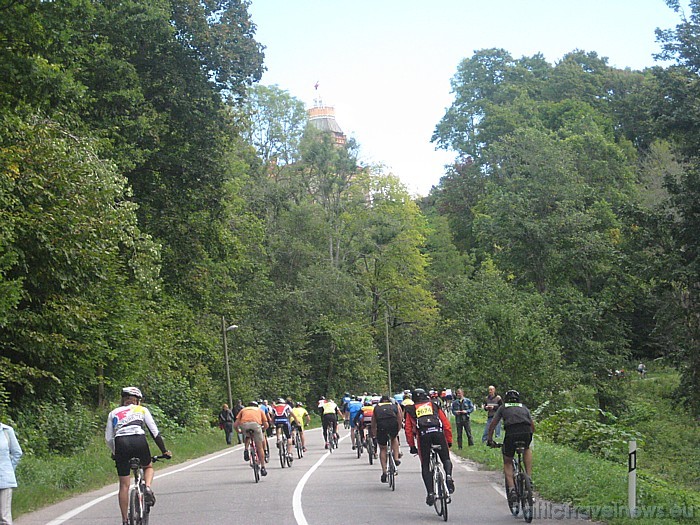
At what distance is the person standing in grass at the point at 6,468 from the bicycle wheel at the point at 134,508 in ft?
4.39

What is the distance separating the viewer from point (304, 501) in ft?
49.7

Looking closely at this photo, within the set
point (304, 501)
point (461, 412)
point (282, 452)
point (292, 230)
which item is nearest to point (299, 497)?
point (304, 501)

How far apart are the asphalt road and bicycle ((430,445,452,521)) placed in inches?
6.8

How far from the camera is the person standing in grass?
1003 centimetres

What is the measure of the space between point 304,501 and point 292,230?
179ft

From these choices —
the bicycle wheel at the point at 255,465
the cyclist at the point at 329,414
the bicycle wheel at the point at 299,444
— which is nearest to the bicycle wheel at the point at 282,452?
the bicycle wheel at the point at 299,444

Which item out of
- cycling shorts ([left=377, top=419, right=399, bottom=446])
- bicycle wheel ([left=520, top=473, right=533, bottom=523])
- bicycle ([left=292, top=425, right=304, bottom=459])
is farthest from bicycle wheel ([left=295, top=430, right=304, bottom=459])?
bicycle wheel ([left=520, top=473, right=533, bottom=523])

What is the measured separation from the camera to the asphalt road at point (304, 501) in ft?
42.4

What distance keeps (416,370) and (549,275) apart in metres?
27.7

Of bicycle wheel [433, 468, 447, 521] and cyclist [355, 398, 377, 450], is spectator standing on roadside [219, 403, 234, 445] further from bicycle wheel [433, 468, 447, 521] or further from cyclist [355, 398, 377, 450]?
bicycle wheel [433, 468, 447, 521]

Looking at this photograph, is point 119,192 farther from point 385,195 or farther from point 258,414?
point 385,195

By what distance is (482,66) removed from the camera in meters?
79.5

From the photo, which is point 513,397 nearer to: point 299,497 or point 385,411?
point 299,497

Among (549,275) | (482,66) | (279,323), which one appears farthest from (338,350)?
(482,66)
